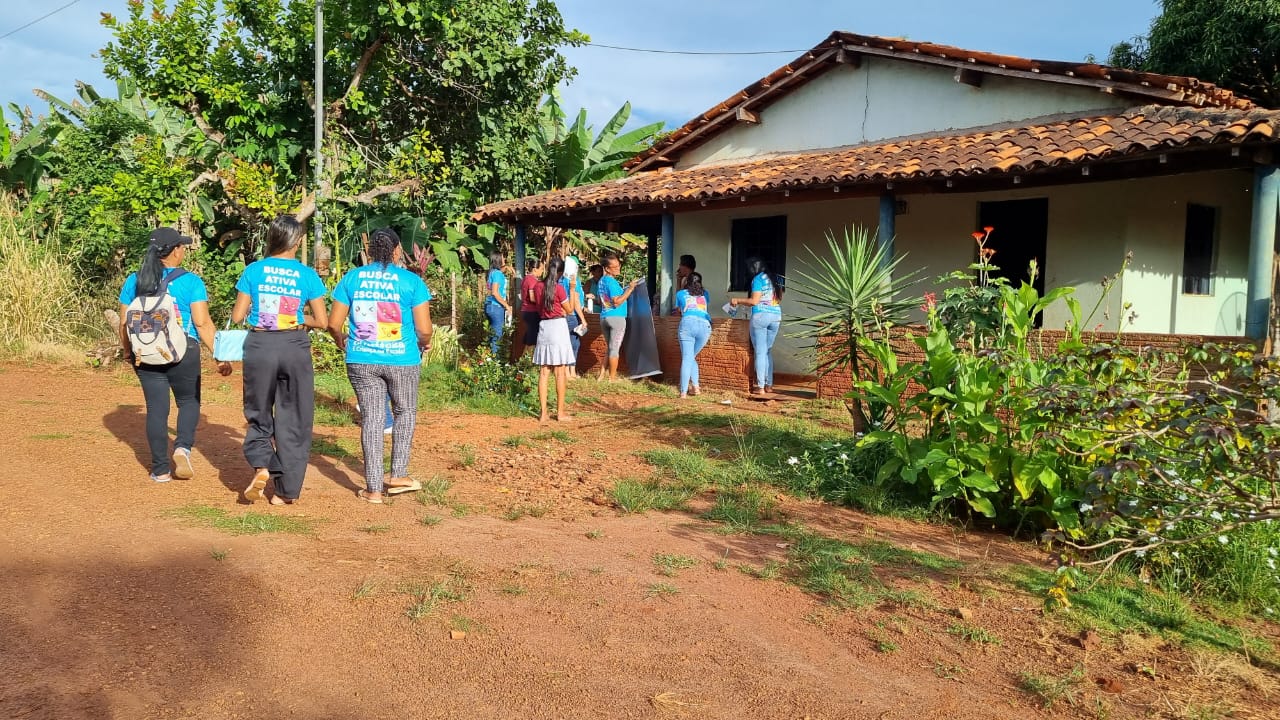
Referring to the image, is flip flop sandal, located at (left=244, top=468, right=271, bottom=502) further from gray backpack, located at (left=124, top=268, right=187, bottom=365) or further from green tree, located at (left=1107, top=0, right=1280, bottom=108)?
green tree, located at (left=1107, top=0, right=1280, bottom=108)

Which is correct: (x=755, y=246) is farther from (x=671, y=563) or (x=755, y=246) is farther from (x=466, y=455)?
(x=671, y=563)

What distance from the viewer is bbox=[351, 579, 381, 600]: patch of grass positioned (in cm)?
373

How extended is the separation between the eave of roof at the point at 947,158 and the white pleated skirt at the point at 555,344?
145 inches

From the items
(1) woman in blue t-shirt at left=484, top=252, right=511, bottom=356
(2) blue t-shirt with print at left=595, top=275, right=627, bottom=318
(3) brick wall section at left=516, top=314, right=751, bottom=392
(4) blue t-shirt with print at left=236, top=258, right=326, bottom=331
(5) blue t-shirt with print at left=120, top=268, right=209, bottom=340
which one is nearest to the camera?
(4) blue t-shirt with print at left=236, top=258, right=326, bottom=331

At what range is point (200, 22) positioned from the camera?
13.4m

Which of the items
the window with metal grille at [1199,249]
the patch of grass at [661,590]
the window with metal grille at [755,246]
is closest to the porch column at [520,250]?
the window with metal grille at [755,246]

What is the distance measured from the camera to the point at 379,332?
5285mm

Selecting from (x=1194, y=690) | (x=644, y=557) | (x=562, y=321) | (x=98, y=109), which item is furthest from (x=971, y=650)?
(x=98, y=109)

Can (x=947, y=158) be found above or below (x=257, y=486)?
above

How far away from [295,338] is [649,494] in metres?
2.38

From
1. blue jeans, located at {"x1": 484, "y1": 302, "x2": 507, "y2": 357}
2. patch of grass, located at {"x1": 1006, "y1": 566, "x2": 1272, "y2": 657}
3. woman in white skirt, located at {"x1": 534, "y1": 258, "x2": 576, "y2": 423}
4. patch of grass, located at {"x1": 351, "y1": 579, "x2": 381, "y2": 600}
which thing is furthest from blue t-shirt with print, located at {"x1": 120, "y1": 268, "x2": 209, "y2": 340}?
blue jeans, located at {"x1": 484, "y1": 302, "x2": 507, "y2": 357}

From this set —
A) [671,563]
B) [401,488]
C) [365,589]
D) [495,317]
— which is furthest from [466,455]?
[495,317]

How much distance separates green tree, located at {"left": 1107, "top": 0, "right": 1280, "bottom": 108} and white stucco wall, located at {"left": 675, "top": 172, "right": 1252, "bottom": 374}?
225 inches

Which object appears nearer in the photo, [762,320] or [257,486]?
[257,486]
